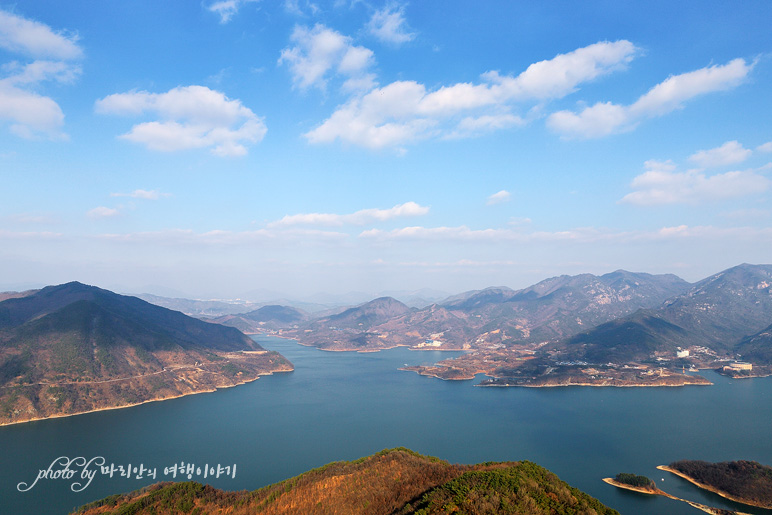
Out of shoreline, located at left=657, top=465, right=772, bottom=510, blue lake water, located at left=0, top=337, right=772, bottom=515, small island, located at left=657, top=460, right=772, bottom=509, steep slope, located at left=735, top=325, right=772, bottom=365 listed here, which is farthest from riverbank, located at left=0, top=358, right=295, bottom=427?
steep slope, located at left=735, top=325, right=772, bottom=365

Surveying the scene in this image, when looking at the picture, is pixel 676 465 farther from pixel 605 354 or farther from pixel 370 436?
pixel 605 354

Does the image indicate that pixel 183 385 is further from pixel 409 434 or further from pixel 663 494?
pixel 663 494

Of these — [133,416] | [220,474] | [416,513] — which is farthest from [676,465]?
[133,416]

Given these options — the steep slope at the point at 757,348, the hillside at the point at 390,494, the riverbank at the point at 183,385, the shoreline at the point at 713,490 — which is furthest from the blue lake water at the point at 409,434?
the steep slope at the point at 757,348

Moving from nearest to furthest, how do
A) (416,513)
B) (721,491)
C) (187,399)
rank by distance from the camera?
(416,513)
(721,491)
(187,399)

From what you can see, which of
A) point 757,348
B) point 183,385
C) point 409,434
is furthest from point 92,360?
point 757,348

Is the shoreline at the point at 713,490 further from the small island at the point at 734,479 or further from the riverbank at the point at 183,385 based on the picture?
the riverbank at the point at 183,385
